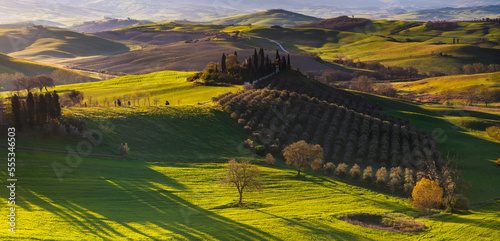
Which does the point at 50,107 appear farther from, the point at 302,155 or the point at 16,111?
the point at 302,155

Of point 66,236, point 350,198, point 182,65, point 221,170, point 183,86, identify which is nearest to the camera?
point 66,236

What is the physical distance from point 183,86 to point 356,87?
3067 inches

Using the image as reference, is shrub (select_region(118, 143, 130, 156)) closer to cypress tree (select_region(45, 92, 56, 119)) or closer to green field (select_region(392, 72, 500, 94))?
cypress tree (select_region(45, 92, 56, 119))

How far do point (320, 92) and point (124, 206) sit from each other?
79.7 m

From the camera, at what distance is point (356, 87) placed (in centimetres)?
15312

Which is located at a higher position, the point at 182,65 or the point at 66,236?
the point at 182,65

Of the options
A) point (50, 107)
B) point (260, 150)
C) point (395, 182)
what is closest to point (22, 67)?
point (50, 107)

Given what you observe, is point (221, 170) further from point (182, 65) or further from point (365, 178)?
point (182, 65)

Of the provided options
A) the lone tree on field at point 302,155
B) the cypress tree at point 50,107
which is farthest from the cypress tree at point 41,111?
the lone tree on field at point 302,155

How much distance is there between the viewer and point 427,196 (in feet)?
136

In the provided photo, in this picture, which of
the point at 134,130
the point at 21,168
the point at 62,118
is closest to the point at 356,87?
the point at 134,130

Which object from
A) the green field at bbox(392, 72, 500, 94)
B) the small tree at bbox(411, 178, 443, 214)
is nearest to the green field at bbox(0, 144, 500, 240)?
the small tree at bbox(411, 178, 443, 214)

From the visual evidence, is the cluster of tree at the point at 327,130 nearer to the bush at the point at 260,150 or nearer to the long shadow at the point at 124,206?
the bush at the point at 260,150

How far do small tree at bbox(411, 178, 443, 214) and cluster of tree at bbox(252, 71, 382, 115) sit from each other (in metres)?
56.1
